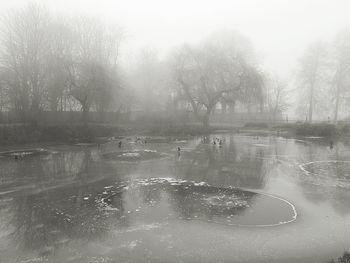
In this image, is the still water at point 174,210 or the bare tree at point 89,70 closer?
the still water at point 174,210

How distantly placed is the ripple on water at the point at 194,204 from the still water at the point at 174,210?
4 cm

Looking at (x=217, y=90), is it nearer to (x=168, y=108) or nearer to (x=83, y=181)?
(x=168, y=108)

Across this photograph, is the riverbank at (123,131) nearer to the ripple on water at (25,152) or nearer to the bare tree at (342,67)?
the ripple on water at (25,152)

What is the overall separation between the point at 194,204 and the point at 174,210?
1.04 meters

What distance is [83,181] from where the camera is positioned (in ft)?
59.1

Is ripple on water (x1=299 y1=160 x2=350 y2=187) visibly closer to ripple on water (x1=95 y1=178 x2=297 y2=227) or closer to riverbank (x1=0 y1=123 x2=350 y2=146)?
ripple on water (x1=95 y1=178 x2=297 y2=227)

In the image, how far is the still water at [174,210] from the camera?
377 inches

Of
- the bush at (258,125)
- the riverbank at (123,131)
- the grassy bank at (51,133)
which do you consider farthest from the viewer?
the bush at (258,125)

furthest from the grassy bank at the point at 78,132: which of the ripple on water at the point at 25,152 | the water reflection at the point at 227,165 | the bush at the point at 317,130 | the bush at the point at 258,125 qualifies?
the water reflection at the point at 227,165

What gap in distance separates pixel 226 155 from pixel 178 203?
13168mm

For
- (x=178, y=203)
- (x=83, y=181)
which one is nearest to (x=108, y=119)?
(x=83, y=181)

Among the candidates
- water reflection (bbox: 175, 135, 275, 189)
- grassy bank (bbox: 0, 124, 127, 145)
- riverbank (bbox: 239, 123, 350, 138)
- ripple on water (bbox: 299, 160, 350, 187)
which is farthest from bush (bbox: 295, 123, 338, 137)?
grassy bank (bbox: 0, 124, 127, 145)

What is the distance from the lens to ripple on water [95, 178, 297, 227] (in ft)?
40.0

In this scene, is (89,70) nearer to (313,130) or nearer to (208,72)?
(208,72)
